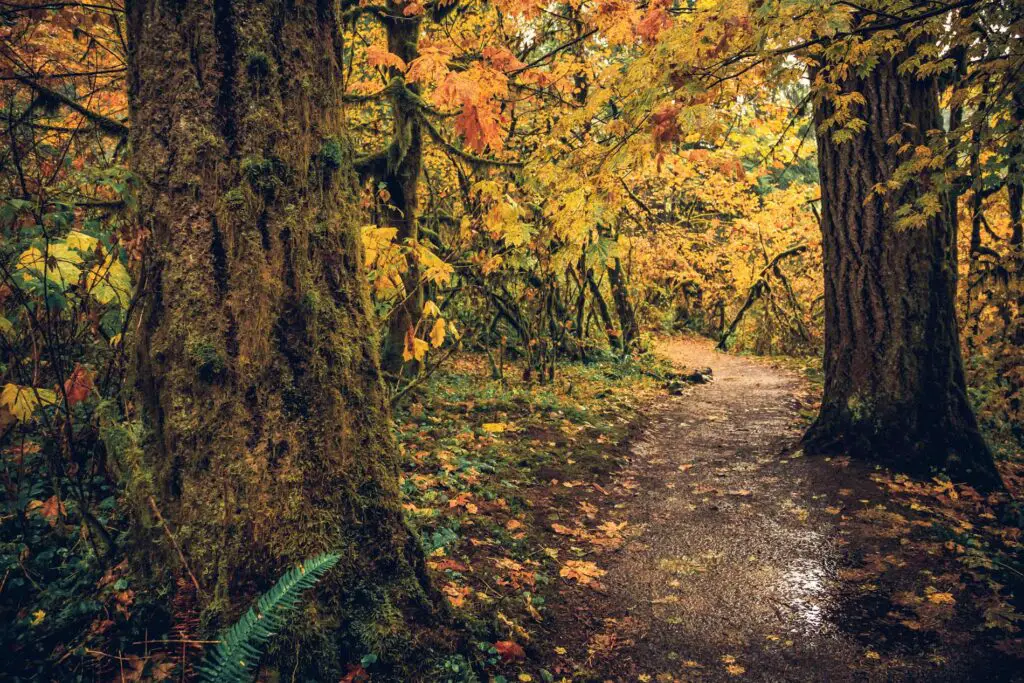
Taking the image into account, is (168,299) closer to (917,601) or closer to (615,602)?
(615,602)

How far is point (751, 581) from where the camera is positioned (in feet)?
13.4

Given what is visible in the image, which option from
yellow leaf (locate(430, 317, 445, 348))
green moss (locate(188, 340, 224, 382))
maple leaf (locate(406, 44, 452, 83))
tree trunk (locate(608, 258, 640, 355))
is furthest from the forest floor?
tree trunk (locate(608, 258, 640, 355))

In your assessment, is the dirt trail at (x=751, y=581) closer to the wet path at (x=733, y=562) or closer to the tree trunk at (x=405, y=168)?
the wet path at (x=733, y=562)

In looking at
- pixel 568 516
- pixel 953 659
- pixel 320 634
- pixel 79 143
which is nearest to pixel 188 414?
pixel 320 634

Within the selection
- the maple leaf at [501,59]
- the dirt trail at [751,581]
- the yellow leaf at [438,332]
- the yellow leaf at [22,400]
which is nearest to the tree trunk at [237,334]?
the yellow leaf at [22,400]

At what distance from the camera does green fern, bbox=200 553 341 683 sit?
1701 mm

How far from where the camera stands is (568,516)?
4.96m

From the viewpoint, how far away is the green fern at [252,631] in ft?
5.58

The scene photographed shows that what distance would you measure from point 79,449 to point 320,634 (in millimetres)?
1984

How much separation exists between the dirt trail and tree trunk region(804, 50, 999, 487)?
666mm

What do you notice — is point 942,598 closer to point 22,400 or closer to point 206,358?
point 206,358

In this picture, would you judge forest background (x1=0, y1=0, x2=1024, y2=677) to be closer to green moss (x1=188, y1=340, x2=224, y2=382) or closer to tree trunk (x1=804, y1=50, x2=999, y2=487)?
green moss (x1=188, y1=340, x2=224, y2=382)

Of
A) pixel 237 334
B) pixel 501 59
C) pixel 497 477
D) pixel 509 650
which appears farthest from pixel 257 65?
pixel 497 477

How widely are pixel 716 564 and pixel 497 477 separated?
1983 mm
